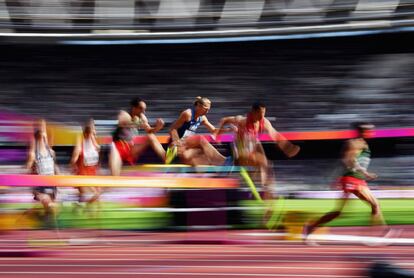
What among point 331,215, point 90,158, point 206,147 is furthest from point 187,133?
point 331,215

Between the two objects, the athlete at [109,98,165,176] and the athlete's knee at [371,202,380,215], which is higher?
the athlete at [109,98,165,176]

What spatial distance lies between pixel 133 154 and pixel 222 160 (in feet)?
3.55

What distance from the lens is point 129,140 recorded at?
9.86m

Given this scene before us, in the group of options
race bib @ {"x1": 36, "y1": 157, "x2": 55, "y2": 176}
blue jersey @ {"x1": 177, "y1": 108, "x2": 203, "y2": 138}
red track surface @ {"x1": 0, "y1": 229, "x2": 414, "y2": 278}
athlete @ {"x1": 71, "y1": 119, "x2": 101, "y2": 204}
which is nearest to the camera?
red track surface @ {"x1": 0, "y1": 229, "x2": 414, "y2": 278}

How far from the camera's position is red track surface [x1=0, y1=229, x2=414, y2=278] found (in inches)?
256

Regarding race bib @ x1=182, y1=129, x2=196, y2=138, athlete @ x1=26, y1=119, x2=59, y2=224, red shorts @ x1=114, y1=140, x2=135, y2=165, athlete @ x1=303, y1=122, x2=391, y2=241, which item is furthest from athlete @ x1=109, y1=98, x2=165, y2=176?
athlete @ x1=303, y1=122, x2=391, y2=241

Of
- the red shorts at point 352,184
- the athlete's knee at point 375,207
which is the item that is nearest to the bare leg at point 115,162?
the red shorts at point 352,184

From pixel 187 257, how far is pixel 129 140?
2645 millimetres

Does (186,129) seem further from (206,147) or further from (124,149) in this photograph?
(124,149)

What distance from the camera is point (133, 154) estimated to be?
982cm

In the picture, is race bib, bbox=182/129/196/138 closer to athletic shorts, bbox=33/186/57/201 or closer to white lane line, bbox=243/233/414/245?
white lane line, bbox=243/233/414/245

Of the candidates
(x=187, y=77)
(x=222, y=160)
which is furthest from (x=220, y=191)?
(x=187, y=77)

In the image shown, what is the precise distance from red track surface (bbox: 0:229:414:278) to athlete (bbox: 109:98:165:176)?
922 millimetres

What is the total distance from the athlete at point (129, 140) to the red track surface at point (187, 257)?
0.92m
